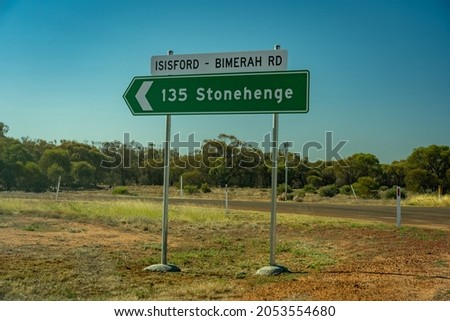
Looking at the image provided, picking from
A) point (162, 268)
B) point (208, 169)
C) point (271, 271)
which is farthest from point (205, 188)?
point (271, 271)

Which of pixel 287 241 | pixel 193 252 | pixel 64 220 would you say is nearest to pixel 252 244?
pixel 287 241

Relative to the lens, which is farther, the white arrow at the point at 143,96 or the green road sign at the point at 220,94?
the white arrow at the point at 143,96

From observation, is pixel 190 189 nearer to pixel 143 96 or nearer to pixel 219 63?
pixel 143 96

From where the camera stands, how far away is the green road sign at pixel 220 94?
6566 mm

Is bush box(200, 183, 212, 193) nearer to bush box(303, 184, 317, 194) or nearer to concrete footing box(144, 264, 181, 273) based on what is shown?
bush box(303, 184, 317, 194)

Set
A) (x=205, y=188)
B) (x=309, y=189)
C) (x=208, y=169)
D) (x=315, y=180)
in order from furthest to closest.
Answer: (x=315, y=180)
(x=309, y=189)
(x=205, y=188)
(x=208, y=169)

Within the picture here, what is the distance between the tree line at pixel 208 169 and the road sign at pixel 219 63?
623 inches

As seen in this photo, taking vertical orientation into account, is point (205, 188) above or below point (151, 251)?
above

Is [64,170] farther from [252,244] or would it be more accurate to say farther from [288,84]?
[288,84]

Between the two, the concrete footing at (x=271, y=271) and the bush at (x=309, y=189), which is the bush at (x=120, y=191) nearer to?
the bush at (x=309, y=189)

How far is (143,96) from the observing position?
23.2 ft

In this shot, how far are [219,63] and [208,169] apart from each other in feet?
91.3

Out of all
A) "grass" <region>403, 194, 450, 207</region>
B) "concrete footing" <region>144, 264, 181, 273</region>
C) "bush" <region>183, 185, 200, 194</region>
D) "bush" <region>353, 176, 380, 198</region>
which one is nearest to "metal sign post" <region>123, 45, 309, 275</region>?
"concrete footing" <region>144, 264, 181, 273</region>

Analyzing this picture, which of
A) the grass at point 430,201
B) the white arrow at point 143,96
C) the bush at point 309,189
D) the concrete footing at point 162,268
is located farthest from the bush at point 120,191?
the white arrow at point 143,96
